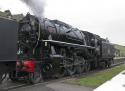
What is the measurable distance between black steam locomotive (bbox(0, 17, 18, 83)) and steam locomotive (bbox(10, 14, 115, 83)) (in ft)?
8.72

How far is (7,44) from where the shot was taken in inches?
344

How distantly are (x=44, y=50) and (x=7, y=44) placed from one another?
4831 millimetres

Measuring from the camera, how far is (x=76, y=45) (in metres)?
16.9

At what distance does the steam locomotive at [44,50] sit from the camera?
1242 centimetres

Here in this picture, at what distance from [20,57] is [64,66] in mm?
3230

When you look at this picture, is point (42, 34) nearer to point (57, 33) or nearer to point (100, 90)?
point (57, 33)

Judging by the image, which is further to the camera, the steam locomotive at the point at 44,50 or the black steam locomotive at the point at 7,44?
the steam locomotive at the point at 44,50

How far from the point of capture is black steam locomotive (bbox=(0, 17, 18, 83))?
27.9 ft

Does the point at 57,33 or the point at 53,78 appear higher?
the point at 57,33

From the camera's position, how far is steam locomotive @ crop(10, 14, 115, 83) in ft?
40.8

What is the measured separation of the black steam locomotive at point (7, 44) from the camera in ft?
27.9

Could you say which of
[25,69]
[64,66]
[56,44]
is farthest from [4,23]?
[64,66]

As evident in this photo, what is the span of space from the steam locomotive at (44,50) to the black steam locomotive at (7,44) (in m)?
2.66

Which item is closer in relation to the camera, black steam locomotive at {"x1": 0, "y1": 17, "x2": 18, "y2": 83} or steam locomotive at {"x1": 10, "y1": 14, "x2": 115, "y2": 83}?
black steam locomotive at {"x1": 0, "y1": 17, "x2": 18, "y2": 83}
